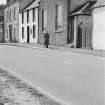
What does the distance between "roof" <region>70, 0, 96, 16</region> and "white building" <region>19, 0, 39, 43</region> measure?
12.7 m

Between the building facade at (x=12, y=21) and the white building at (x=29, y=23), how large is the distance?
3.27 metres

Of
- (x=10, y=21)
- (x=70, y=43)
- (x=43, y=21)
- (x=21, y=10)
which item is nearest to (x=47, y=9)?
(x=43, y=21)

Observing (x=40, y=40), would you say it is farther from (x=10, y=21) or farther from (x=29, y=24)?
(x=10, y=21)

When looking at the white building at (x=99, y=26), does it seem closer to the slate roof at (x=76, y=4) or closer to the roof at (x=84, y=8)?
the roof at (x=84, y=8)

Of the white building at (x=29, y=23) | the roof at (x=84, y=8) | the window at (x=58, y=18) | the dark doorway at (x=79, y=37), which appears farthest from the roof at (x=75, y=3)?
the white building at (x=29, y=23)

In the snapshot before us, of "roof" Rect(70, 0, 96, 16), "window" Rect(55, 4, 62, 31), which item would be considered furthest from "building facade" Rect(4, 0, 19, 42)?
"roof" Rect(70, 0, 96, 16)

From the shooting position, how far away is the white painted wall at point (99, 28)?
29764 mm

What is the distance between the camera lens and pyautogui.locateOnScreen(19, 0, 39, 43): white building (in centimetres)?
5069

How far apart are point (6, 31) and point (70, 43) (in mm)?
39485

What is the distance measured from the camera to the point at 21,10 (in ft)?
198

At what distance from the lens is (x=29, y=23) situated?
177 feet

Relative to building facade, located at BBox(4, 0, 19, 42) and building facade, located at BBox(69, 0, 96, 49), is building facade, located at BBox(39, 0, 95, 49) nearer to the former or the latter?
building facade, located at BBox(69, 0, 96, 49)

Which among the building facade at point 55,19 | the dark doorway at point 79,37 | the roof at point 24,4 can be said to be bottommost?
the dark doorway at point 79,37

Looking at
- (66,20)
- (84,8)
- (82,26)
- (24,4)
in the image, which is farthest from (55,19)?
(24,4)
